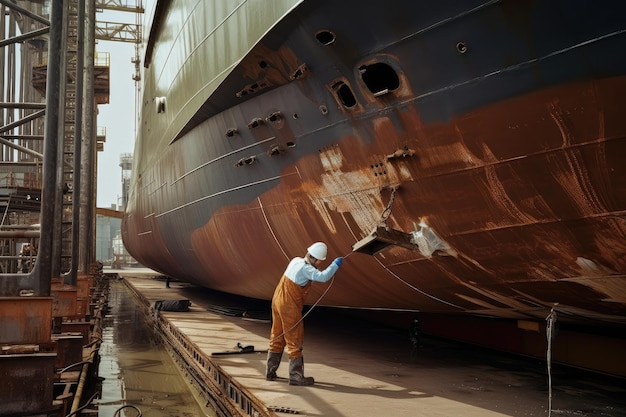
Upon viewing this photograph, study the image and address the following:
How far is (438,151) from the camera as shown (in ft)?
12.7

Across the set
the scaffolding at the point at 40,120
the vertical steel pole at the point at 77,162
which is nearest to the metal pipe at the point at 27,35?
the scaffolding at the point at 40,120

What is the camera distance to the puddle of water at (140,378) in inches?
218

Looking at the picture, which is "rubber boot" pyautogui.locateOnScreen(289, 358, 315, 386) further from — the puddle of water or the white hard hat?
the puddle of water

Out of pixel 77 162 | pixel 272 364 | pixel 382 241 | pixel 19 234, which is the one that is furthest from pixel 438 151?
pixel 77 162

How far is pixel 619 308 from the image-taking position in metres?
3.63

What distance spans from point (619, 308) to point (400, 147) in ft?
5.61

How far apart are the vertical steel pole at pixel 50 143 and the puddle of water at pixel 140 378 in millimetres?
1879

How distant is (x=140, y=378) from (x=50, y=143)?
3366mm

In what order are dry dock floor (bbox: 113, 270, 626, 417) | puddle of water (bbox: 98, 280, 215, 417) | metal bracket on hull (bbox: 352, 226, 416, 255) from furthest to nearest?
puddle of water (bbox: 98, 280, 215, 417), metal bracket on hull (bbox: 352, 226, 416, 255), dry dock floor (bbox: 113, 270, 626, 417)

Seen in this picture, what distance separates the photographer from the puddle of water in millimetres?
5539

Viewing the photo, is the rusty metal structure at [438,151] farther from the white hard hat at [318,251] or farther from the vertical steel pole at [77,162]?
the vertical steel pole at [77,162]

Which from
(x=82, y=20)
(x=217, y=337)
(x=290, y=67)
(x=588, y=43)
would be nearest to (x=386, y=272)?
(x=290, y=67)

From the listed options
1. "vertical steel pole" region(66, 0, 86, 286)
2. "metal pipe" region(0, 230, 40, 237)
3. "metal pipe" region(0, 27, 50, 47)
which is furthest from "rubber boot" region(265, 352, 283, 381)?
"vertical steel pole" region(66, 0, 86, 286)

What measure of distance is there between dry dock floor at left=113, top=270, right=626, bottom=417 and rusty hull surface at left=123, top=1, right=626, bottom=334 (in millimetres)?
552
